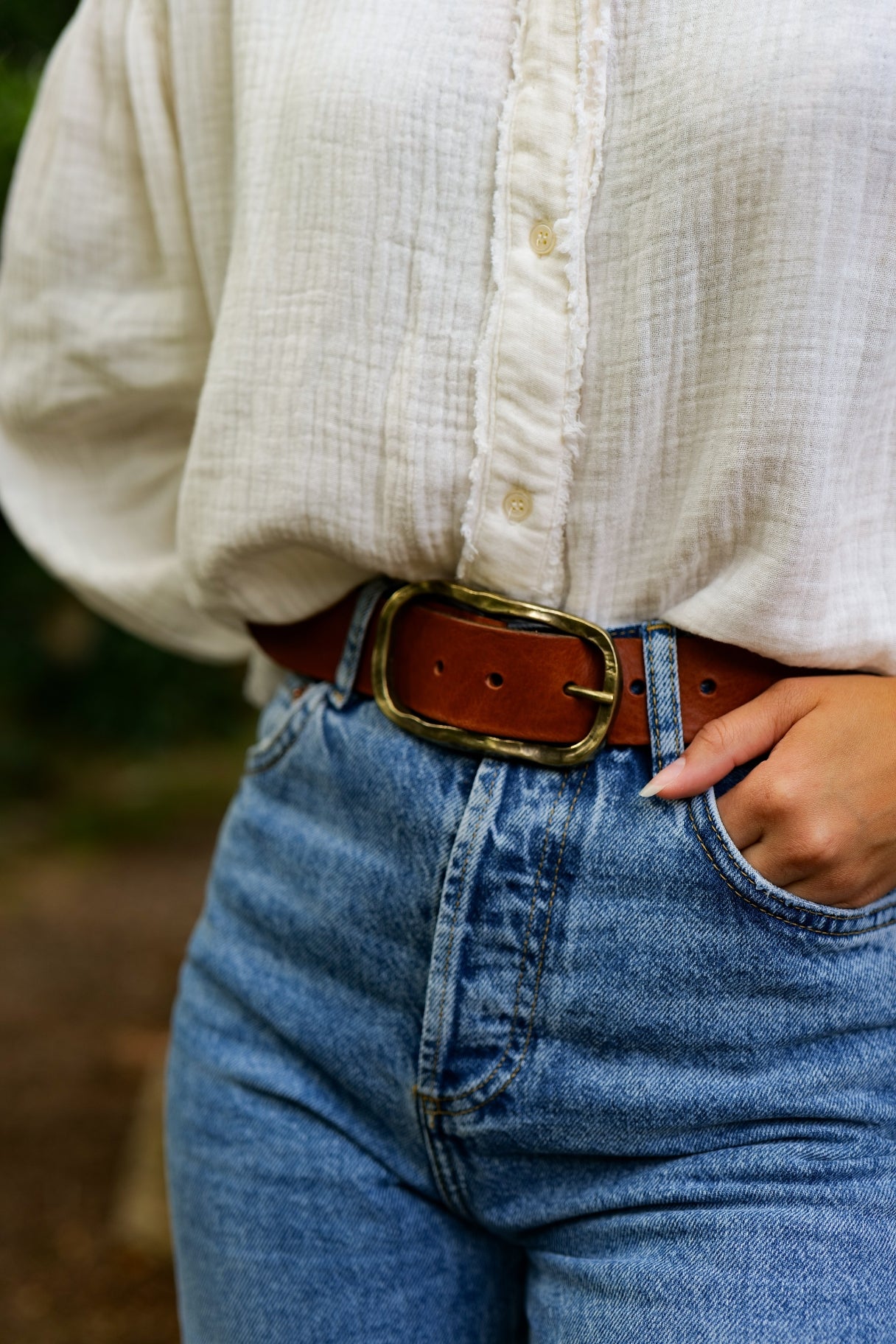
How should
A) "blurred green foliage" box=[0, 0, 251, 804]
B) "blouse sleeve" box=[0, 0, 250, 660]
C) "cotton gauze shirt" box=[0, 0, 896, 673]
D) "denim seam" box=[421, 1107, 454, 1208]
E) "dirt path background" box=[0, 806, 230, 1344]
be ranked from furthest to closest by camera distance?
"blurred green foliage" box=[0, 0, 251, 804]
"dirt path background" box=[0, 806, 230, 1344]
"blouse sleeve" box=[0, 0, 250, 660]
"denim seam" box=[421, 1107, 454, 1208]
"cotton gauze shirt" box=[0, 0, 896, 673]

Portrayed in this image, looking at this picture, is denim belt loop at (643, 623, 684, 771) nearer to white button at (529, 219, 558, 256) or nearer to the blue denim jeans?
the blue denim jeans

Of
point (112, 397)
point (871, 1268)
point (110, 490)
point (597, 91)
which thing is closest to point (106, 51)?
point (112, 397)

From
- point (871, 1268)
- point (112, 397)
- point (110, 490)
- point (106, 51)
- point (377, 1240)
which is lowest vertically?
point (377, 1240)

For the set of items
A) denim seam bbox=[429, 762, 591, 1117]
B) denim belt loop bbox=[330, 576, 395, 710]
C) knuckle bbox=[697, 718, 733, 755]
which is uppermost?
knuckle bbox=[697, 718, 733, 755]

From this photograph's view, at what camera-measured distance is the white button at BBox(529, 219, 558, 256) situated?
2.82 feet

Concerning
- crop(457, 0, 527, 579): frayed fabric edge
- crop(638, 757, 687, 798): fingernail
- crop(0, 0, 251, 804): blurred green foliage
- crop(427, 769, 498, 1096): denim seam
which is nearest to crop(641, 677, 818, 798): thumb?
crop(638, 757, 687, 798): fingernail

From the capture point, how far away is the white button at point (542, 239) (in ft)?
2.82

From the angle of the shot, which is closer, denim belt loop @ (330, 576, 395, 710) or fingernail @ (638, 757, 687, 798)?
fingernail @ (638, 757, 687, 798)

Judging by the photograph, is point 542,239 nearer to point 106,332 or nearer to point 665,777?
point 665,777

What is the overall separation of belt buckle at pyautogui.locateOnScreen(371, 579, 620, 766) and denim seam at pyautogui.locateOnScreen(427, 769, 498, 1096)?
0.03m

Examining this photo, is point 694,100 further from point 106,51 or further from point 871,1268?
point 871,1268

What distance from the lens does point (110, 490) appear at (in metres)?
1.29

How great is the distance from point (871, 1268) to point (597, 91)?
2.73ft

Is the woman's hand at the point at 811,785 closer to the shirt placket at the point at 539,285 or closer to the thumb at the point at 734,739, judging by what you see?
the thumb at the point at 734,739
